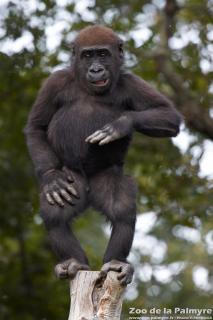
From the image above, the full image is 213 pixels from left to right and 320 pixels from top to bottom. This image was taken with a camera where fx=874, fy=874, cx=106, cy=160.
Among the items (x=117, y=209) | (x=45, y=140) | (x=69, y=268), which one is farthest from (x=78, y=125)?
(x=69, y=268)

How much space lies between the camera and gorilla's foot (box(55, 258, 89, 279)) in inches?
238

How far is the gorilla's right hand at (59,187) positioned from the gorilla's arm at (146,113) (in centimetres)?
46

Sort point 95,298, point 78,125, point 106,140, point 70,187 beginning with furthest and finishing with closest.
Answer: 1. point 78,125
2. point 70,187
3. point 106,140
4. point 95,298

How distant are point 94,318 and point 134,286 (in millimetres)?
4650

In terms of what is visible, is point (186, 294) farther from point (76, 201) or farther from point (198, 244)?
point (76, 201)

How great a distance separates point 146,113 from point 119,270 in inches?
50.9

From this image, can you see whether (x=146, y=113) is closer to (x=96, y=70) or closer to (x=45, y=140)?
(x=96, y=70)

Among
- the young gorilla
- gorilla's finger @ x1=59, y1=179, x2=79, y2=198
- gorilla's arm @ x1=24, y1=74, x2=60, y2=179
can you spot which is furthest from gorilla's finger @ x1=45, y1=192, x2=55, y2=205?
gorilla's arm @ x1=24, y1=74, x2=60, y2=179

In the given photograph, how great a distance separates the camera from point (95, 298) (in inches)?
221

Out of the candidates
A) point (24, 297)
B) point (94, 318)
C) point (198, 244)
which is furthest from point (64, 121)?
point (198, 244)

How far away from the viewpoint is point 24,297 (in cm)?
1068

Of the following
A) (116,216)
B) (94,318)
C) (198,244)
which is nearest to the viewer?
(94,318)

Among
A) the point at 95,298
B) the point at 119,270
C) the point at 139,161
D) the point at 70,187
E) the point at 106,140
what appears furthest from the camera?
the point at 139,161

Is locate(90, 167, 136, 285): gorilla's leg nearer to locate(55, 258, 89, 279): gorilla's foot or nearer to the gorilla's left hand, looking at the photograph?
locate(55, 258, 89, 279): gorilla's foot
